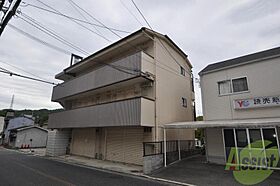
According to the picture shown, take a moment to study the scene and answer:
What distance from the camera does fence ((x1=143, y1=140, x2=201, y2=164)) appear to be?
10.8 meters

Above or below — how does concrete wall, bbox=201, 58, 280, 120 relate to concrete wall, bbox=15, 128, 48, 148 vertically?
above

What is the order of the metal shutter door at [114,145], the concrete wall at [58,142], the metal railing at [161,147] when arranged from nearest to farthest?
1. the metal railing at [161,147]
2. the metal shutter door at [114,145]
3. the concrete wall at [58,142]

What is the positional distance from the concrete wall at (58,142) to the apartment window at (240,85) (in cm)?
1653

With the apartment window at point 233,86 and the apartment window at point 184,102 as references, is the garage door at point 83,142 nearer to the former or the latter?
the apartment window at point 184,102

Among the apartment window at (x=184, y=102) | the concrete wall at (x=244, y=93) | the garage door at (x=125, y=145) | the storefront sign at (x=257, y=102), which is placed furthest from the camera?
the apartment window at (x=184, y=102)

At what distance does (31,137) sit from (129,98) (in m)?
28.4

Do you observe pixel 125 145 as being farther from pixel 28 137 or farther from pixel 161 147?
pixel 28 137

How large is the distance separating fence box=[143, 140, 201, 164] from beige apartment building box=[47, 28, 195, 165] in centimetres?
43

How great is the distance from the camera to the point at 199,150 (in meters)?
14.8

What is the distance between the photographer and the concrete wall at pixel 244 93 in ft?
30.9

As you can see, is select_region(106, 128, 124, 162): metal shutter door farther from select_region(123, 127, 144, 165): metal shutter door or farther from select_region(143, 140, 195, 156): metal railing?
select_region(143, 140, 195, 156): metal railing

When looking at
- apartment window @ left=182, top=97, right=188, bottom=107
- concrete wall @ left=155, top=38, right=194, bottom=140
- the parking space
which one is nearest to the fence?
concrete wall @ left=155, top=38, right=194, bottom=140

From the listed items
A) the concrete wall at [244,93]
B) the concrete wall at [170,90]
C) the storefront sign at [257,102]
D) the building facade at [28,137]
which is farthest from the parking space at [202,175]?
the building facade at [28,137]

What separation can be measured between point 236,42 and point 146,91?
700cm
